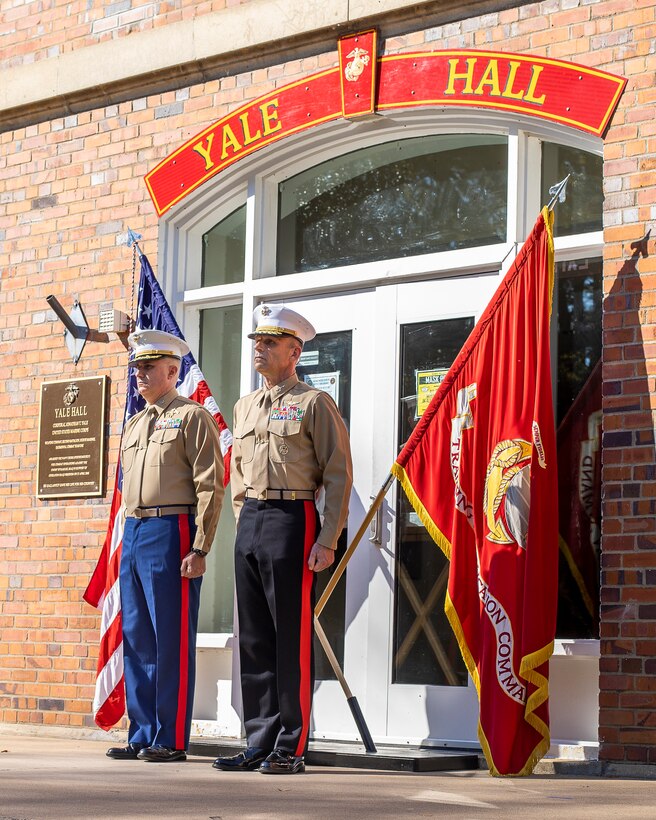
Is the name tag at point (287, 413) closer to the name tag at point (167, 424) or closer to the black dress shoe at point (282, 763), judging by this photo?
the name tag at point (167, 424)

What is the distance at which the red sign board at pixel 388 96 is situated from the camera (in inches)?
260

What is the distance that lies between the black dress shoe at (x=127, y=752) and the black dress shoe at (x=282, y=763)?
2.57 feet

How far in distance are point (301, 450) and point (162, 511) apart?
75cm

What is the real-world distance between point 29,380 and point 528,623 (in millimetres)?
3797

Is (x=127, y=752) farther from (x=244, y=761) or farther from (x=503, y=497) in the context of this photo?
(x=503, y=497)

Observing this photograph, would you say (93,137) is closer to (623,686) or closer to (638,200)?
(638,200)

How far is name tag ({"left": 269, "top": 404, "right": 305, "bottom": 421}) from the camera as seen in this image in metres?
6.17

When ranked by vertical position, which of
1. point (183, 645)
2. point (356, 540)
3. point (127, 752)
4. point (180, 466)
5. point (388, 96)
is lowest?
point (127, 752)

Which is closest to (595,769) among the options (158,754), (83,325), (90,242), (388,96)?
(158,754)

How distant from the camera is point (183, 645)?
6.34 m

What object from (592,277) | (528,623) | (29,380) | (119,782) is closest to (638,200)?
(592,277)

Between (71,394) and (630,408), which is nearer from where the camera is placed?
(630,408)

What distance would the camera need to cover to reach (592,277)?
22.0 ft

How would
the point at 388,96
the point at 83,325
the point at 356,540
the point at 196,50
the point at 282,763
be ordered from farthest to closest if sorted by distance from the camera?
the point at 83,325
the point at 196,50
the point at 388,96
the point at 356,540
the point at 282,763
